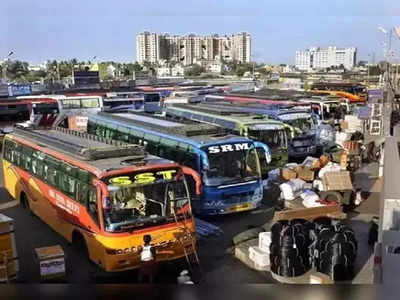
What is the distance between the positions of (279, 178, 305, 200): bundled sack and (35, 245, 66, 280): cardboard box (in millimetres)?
7250

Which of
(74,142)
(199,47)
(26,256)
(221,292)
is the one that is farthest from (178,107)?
(199,47)

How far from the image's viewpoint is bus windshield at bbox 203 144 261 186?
12.3 m

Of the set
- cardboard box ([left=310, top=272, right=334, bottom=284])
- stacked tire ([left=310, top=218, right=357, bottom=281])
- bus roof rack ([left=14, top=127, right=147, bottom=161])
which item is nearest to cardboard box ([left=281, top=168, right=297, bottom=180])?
bus roof rack ([left=14, top=127, right=147, bottom=161])

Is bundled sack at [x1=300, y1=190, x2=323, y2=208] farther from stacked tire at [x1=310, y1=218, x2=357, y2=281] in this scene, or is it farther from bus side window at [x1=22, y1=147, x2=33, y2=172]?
bus side window at [x1=22, y1=147, x2=33, y2=172]

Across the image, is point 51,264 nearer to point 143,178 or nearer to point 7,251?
point 7,251

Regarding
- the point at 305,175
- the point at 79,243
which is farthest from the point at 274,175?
the point at 79,243

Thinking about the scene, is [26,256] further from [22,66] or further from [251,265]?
[22,66]

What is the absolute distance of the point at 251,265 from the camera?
380 inches

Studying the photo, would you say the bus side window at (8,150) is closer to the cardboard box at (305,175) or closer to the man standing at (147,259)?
the man standing at (147,259)

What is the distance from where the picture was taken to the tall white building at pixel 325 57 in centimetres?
16812

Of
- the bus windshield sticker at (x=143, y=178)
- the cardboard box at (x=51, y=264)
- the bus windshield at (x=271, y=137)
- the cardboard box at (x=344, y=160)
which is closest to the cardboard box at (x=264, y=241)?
the bus windshield sticker at (x=143, y=178)

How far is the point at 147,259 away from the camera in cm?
838

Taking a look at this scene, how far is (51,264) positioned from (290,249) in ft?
13.8

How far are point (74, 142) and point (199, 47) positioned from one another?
496 ft
